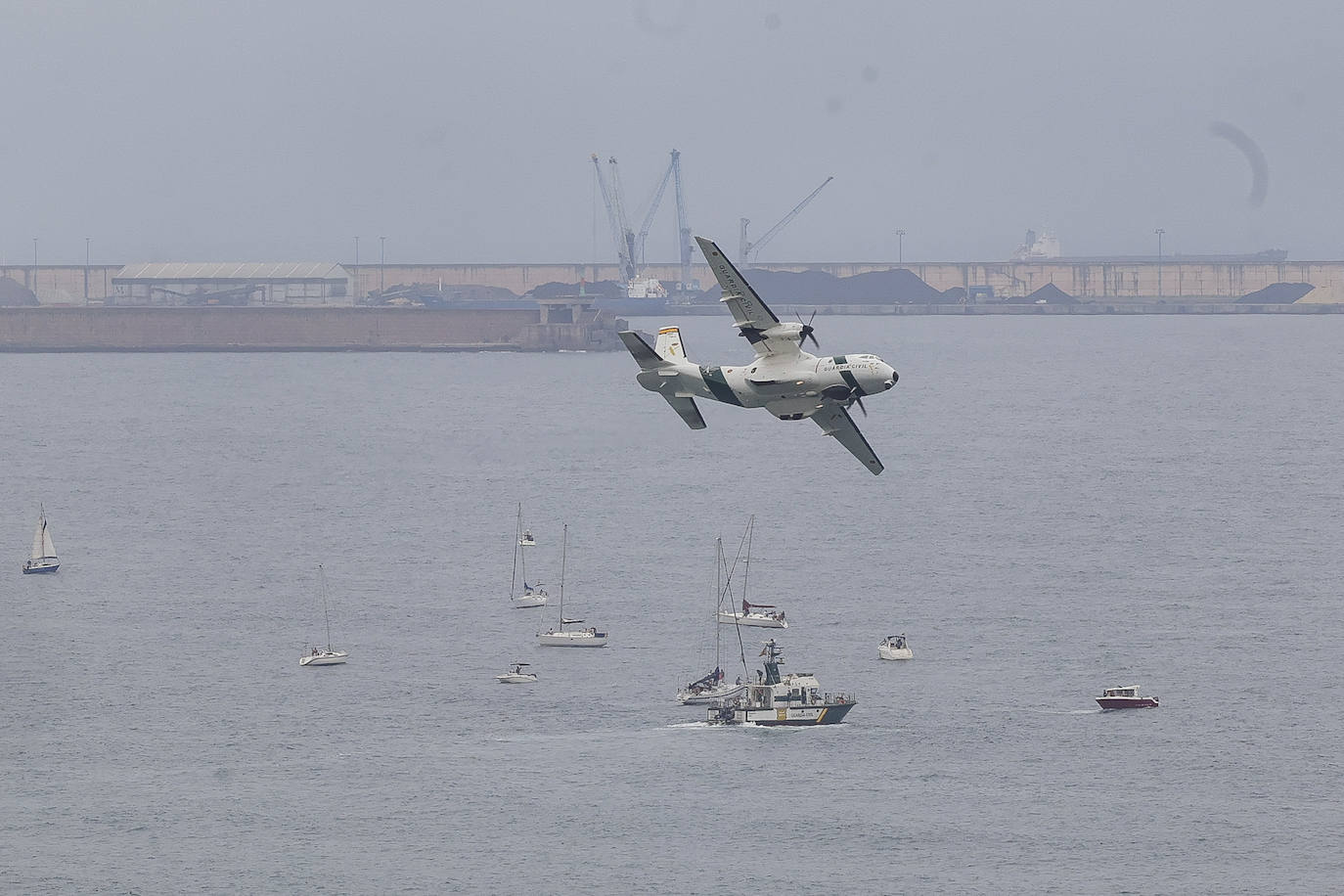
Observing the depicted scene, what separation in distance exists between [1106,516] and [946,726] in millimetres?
65400

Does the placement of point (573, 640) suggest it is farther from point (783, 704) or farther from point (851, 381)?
point (851, 381)

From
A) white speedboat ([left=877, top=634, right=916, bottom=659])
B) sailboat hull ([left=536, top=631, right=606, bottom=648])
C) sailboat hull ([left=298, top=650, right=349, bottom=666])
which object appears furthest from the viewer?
sailboat hull ([left=536, top=631, right=606, bottom=648])

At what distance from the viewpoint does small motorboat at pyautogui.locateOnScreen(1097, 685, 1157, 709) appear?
94562 mm

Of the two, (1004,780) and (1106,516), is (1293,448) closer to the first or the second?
(1106,516)

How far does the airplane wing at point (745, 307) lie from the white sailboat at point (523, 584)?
64.9 metres

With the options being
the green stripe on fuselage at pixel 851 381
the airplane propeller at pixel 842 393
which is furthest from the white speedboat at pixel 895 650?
the green stripe on fuselage at pixel 851 381

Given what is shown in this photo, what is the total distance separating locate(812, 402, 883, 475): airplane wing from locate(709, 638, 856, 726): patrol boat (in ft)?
115

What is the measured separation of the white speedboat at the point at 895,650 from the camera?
334 feet

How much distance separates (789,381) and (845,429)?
5.65m

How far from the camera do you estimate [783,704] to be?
309ft

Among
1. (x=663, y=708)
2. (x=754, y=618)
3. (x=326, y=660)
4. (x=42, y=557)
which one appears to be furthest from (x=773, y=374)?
(x=42, y=557)

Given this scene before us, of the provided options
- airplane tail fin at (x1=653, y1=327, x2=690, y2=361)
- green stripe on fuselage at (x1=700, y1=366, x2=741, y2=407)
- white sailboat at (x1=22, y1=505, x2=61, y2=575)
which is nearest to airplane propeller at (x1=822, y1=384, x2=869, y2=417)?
green stripe on fuselage at (x1=700, y1=366, x2=741, y2=407)

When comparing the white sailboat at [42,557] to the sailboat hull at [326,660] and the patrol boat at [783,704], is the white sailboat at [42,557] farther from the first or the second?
the patrol boat at [783,704]

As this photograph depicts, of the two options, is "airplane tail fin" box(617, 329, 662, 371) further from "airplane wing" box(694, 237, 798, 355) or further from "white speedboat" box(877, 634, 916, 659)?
"white speedboat" box(877, 634, 916, 659)
